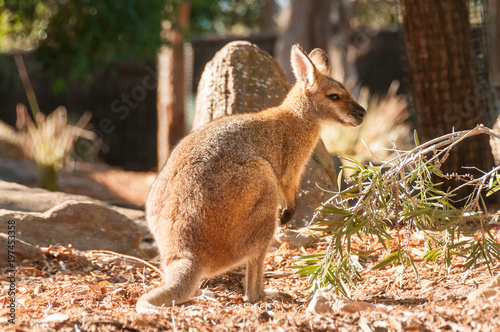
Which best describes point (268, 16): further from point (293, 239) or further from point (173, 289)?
point (173, 289)

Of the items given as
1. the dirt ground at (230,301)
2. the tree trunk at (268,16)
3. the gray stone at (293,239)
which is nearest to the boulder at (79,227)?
the dirt ground at (230,301)

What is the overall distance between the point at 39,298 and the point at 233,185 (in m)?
1.41

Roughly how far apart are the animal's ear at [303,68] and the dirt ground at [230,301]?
4.64 ft

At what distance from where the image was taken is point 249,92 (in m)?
6.18

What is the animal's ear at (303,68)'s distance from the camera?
4992 mm

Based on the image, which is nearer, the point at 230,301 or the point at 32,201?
the point at 230,301

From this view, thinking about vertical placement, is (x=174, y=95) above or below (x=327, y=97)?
below

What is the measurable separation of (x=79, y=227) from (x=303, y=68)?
2.37 m

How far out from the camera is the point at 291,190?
478 cm

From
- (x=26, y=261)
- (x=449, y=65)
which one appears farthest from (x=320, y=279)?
(x=449, y=65)

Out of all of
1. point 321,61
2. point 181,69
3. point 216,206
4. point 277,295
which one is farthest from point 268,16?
point 216,206

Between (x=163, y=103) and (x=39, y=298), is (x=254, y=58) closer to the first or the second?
(x=39, y=298)

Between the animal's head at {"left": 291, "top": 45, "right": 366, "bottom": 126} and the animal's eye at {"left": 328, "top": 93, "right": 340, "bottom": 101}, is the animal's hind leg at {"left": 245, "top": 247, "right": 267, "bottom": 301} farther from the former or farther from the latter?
the animal's eye at {"left": 328, "top": 93, "right": 340, "bottom": 101}

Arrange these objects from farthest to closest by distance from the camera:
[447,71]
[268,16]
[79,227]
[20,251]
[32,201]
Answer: [268,16] < [32,201] < [447,71] < [79,227] < [20,251]
